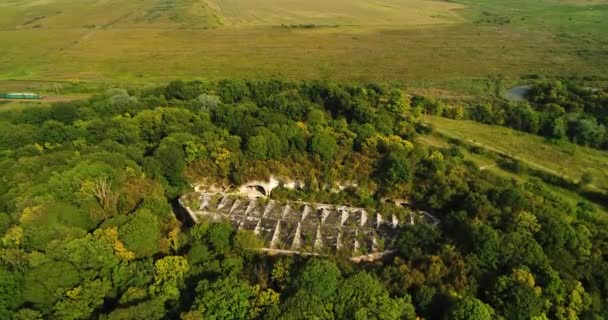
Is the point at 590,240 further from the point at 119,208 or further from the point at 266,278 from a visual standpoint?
the point at 119,208

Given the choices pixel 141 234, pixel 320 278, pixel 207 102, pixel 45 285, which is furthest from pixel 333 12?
pixel 45 285

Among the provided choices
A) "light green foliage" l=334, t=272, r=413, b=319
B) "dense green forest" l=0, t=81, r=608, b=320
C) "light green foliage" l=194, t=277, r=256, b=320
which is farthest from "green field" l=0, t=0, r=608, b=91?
"light green foliage" l=194, t=277, r=256, b=320

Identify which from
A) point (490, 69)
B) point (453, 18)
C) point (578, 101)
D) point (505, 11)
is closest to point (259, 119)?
point (578, 101)

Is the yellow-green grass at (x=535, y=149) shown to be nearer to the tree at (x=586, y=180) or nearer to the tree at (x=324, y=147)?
the tree at (x=586, y=180)

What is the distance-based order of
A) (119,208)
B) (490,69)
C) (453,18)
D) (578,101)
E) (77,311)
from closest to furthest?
(77,311) → (119,208) → (578,101) → (490,69) → (453,18)

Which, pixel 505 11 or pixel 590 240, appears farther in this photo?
pixel 505 11

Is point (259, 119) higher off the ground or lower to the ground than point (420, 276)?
→ higher
